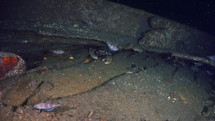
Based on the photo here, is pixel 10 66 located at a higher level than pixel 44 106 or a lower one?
higher

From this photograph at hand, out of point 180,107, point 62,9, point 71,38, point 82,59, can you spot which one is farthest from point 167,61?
point 62,9

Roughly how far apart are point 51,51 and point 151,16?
25.1ft

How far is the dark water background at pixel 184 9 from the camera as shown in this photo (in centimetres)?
809

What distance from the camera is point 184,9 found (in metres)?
8.76

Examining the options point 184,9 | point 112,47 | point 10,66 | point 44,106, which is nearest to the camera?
point 44,106

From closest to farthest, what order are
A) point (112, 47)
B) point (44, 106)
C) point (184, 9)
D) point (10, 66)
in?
Answer: 1. point (44, 106)
2. point (10, 66)
3. point (112, 47)
4. point (184, 9)

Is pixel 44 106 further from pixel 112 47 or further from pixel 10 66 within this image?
pixel 112 47

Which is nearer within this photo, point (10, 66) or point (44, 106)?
point (44, 106)

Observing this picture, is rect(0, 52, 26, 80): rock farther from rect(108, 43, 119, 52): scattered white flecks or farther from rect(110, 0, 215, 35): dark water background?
rect(110, 0, 215, 35): dark water background

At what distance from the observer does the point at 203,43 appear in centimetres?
1184

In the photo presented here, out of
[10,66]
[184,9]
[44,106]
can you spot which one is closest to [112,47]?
[10,66]

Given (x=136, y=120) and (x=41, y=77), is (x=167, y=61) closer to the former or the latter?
(x=136, y=120)

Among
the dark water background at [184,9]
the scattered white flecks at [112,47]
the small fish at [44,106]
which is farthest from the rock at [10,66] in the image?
the dark water background at [184,9]

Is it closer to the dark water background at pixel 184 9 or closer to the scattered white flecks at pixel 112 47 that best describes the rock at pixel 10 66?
the scattered white flecks at pixel 112 47
